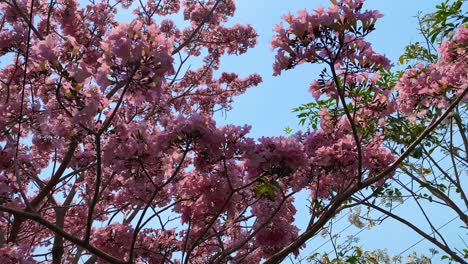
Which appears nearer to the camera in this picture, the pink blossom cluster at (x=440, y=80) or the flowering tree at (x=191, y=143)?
the flowering tree at (x=191, y=143)

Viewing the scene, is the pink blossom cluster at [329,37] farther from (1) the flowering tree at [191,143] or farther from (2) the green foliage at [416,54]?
(2) the green foliage at [416,54]

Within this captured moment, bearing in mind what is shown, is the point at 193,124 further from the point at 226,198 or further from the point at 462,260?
the point at 462,260

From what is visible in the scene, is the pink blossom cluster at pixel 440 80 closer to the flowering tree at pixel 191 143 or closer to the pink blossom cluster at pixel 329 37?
the flowering tree at pixel 191 143

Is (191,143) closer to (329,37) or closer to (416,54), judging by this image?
(329,37)

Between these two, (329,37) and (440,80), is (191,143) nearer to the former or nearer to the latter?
(329,37)

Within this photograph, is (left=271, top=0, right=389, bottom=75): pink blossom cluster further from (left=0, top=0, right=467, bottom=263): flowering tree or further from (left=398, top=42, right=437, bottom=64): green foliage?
(left=398, top=42, right=437, bottom=64): green foliage

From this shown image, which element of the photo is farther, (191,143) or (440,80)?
(440,80)

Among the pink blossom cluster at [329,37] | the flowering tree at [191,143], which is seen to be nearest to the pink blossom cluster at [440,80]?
the flowering tree at [191,143]

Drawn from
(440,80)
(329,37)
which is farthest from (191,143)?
(440,80)

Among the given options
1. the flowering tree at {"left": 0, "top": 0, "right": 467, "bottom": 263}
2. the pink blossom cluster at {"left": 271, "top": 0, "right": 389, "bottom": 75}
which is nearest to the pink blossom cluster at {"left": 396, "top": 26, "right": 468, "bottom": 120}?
the flowering tree at {"left": 0, "top": 0, "right": 467, "bottom": 263}

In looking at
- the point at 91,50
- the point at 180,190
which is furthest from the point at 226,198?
the point at 91,50

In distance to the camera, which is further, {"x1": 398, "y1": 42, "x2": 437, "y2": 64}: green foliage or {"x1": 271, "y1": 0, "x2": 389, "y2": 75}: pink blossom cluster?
{"x1": 398, "y1": 42, "x2": 437, "y2": 64}: green foliage

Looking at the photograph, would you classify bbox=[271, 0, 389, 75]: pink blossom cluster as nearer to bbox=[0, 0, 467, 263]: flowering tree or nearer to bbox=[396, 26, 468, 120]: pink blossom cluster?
bbox=[0, 0, 467, 263]: flowering tree

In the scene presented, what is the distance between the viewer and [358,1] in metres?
2.95
